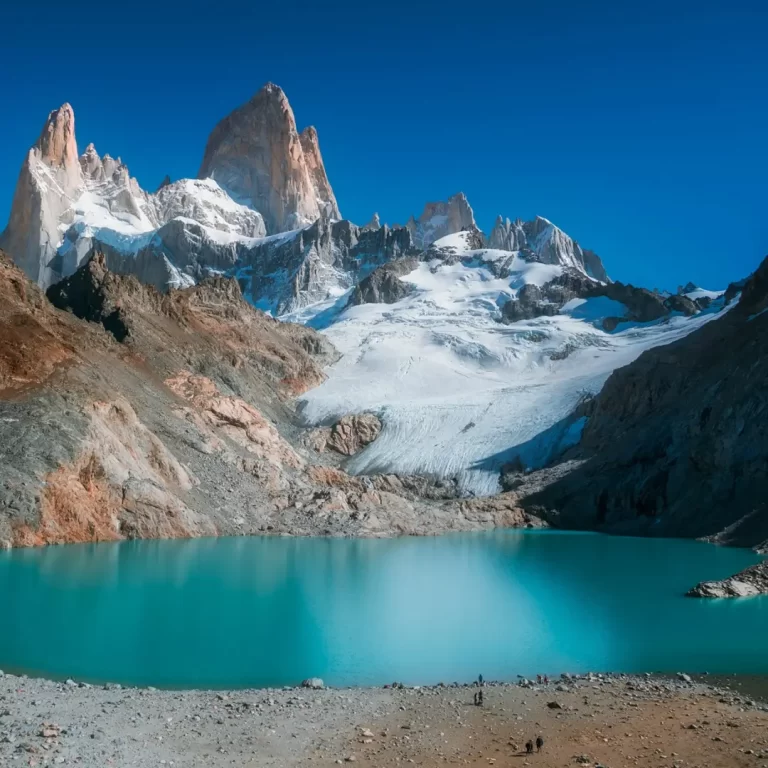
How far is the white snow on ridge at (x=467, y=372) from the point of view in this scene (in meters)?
75.9

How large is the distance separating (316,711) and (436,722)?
185cm

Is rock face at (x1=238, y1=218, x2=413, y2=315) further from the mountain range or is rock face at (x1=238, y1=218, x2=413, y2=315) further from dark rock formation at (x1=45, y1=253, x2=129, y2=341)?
dark rock formation at (x1=45, y1=253, x2=129, y2=341)

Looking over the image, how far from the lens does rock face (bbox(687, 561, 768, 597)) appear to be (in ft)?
81.0

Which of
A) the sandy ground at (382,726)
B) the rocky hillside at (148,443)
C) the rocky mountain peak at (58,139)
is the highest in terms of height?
the rocky mountain peak at (58,139)

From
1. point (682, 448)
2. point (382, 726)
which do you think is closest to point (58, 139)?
point (682, 448)

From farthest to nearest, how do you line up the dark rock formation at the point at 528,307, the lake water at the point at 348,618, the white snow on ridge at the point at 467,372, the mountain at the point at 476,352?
the dark rock formation at the point at 528,307 → the mountain at the point at 476,352 → the white snow on ridge at the point at 467,372 → the lake water at the point at 348,618

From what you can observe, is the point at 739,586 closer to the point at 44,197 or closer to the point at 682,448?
the point at 682,448

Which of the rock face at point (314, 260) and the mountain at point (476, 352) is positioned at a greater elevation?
the rock face at point (314, 260)

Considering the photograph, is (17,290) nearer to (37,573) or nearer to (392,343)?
(37,573)

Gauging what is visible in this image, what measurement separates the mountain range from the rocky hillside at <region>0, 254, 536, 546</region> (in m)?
0.15

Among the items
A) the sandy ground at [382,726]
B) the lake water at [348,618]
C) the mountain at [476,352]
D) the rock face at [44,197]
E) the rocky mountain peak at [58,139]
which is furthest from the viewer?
the rocky mountain peak at [58,139]

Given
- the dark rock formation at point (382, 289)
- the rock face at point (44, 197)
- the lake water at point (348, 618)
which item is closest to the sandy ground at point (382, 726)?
the lake water at point (348, 618)

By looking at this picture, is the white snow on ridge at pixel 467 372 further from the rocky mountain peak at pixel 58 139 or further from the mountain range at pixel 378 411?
the rocky mountain peak at pixel 58 139

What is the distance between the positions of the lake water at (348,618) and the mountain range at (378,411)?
6734mm
